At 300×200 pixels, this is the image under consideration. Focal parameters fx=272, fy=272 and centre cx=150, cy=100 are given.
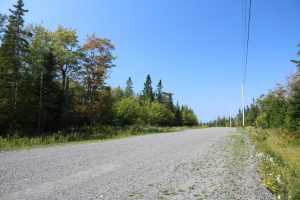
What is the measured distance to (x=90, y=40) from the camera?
3272cm

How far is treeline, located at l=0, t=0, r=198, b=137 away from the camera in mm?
21719

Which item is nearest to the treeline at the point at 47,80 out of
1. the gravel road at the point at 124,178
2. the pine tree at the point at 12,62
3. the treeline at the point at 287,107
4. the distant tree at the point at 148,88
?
the pine tree at the point at 12,62

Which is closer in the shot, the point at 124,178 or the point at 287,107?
the point at 124,178

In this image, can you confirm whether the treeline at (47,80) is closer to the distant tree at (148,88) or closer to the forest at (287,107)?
the forest at (287,107)

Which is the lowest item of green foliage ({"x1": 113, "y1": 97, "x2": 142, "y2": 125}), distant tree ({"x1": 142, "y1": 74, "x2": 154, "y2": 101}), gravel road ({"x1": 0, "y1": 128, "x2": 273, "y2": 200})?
gravel road ({"x1": 0, "y1": 128, "x2": 273, "y2": 200})

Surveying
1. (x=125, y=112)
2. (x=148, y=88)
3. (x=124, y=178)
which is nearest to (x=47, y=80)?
(x=124, y=178)

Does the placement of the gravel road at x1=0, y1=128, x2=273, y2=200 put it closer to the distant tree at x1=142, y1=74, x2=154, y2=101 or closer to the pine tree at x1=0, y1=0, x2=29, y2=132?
the pine tree at x1=0, y1=0, x2=29, y2=132

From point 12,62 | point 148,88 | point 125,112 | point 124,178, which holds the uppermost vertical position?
point 148,88

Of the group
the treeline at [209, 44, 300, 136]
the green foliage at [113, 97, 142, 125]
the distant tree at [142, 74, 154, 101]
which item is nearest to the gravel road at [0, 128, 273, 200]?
the treeline at [209, 44, 300, 136]

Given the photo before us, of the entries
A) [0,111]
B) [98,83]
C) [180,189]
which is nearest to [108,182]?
[180,189]

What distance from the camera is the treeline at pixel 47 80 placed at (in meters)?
21.7

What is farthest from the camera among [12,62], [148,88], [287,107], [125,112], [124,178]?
[148,88]

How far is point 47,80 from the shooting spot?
81.9 feet

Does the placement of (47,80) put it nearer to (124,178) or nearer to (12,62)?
(12,62)
